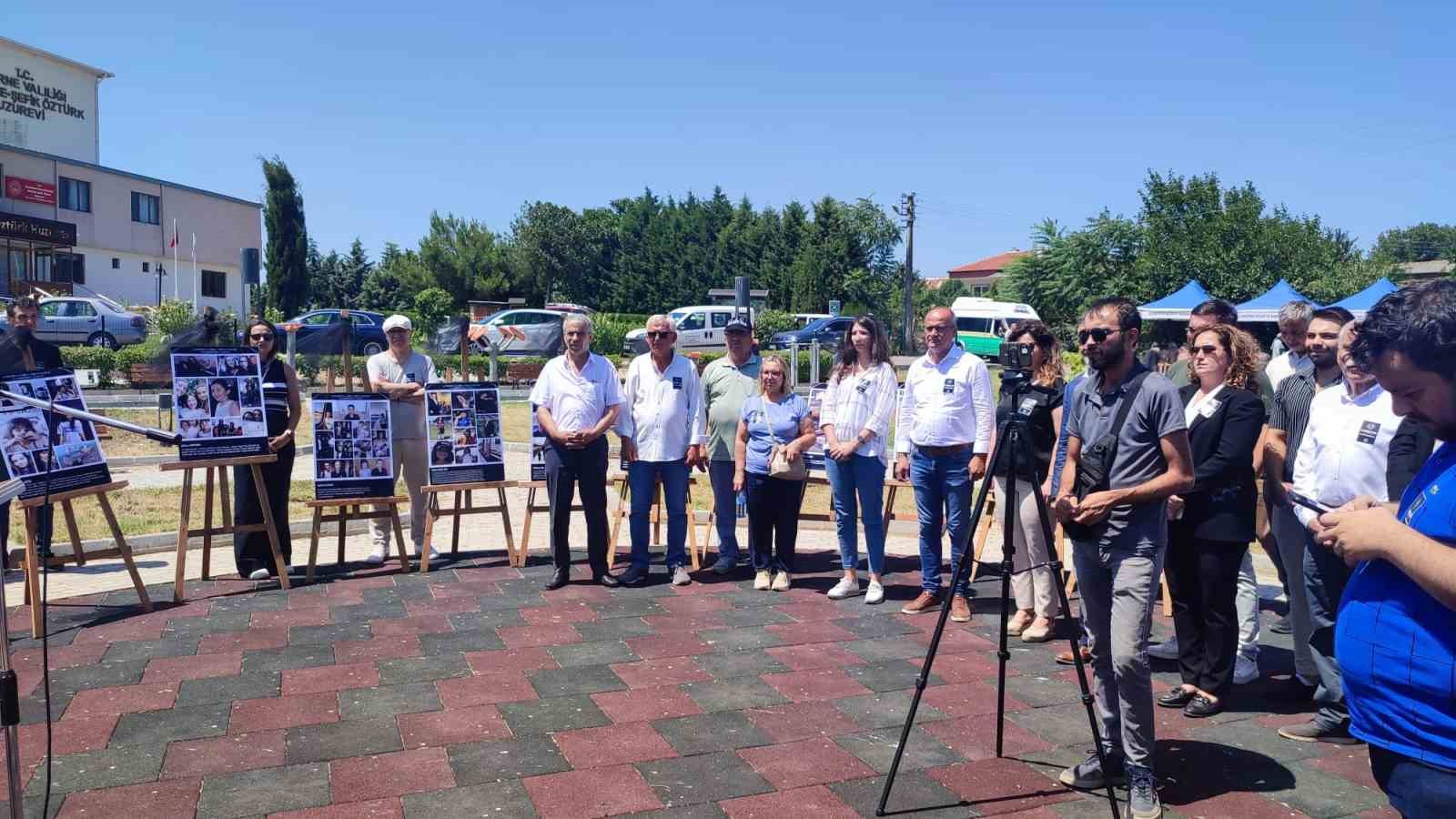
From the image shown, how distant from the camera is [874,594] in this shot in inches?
268

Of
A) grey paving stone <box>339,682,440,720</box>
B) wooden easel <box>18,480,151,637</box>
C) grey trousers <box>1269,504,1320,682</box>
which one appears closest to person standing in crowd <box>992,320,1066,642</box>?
grey trousers <box>1269,504,1320,682</box>

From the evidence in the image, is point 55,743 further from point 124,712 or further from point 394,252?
point 394,252

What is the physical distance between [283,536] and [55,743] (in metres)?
3.23

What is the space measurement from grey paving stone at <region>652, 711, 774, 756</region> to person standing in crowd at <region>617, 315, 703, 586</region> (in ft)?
8.37

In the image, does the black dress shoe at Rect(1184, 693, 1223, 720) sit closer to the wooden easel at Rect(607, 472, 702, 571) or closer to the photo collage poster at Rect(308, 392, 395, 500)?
the wooden easel at Rect(607, 472, 702, 571)

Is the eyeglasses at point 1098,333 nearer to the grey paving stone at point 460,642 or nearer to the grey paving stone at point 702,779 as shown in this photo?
the grey paving stone at point 702,779

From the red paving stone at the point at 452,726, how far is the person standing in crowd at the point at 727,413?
2998 mm

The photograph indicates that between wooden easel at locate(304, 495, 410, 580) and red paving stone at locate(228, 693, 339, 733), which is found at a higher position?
wooden easel at locate(304, 495, 410, 580)


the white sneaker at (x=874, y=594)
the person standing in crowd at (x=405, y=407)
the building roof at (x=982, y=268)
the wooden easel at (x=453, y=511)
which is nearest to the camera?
the white sneaker at (x=874, y=594)

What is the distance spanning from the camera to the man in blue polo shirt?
197cm

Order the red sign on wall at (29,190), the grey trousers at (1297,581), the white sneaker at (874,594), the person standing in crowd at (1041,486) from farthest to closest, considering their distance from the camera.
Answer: the red sign on wall at (29,190), the white sneaker at (874,594), the person standing in crowd at (1041,486), the grey trousers at (1297,581)

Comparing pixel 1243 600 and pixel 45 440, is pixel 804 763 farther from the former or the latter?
pixel 45 440

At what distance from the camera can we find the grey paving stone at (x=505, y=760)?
4082 mm

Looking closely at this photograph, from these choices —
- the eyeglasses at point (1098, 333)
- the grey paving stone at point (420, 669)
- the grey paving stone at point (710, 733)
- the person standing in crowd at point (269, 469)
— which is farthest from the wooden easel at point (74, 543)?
the eyeglasses at point (1098, 333)
